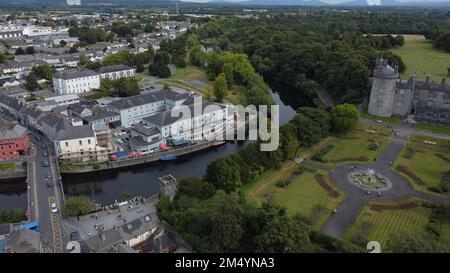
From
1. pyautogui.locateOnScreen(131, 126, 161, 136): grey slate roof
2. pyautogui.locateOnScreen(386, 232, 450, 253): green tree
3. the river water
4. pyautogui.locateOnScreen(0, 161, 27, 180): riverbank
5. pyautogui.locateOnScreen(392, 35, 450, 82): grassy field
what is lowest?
the river water

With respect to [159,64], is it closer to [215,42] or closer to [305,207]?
[215,42]

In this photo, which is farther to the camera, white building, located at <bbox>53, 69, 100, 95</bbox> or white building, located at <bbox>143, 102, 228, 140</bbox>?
white building, located at <bbox>53, 69, 100, 95</bbox>

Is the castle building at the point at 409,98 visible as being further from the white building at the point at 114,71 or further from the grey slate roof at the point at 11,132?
the grey slate roof at the point at 11,132

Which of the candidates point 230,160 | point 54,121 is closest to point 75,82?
point 54,121

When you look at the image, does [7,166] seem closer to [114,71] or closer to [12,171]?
[12,171]

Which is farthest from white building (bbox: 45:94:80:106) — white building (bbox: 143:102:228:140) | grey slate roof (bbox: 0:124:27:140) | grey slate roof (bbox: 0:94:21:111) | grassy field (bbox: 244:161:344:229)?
grassy field (bbox: 244:161:344:229)

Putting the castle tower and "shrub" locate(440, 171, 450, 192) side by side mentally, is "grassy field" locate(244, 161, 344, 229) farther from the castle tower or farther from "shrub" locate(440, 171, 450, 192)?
the castle tower
